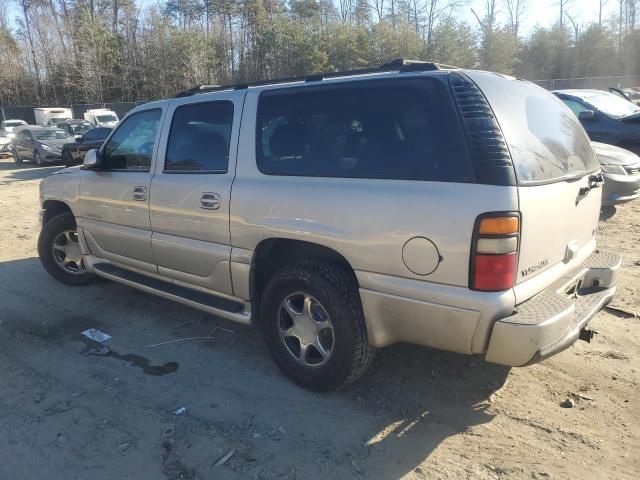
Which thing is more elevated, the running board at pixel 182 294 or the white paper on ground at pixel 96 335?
the running board at pixel 182 294

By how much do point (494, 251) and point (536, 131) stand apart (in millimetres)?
882

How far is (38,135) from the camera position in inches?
792

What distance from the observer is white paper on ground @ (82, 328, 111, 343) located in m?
4.41

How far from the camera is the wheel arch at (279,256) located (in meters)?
3.33

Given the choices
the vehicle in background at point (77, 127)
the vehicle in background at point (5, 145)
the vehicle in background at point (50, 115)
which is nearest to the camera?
the vehicle in background at point (77, 127)

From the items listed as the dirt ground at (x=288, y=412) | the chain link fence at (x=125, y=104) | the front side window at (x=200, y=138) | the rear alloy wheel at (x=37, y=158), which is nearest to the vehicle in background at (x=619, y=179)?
the dirt ground at (x=288, y=412)

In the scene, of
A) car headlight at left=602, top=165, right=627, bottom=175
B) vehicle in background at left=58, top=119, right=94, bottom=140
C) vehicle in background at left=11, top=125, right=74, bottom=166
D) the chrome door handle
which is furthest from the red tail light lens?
vehicle in background at left=58, top=119, right=94, bottom=140

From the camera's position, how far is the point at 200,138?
404cm

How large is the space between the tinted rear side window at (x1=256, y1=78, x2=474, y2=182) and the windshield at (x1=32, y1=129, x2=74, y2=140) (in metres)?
19.7

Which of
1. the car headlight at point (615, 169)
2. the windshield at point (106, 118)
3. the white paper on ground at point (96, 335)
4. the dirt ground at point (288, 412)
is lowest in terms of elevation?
the dirt ground at point (288, 412)

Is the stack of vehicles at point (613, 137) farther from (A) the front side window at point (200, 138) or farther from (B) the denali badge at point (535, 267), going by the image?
(A) the front side window at point (200, 138)

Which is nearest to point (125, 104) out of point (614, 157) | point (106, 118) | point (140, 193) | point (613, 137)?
point (106, 118)

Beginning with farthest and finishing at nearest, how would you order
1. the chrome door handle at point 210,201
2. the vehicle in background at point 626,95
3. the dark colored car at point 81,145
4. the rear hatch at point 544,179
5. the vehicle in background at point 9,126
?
1. the vehicle in background at point 9,126
2. the dark colored car at point 81,145
3. the vehicle in background at point 626,95
4. the chrome door handle at point 210,201
5. the rear hatch at point 544,179

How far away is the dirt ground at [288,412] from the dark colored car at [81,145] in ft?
49.1
